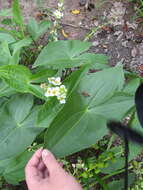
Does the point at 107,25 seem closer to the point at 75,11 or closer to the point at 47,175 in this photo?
the point at 75,11

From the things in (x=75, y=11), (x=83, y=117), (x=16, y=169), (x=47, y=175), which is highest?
(x=75, y=11)

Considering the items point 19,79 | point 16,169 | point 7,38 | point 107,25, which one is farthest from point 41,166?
point 107,25

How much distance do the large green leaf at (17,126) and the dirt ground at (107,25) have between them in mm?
801

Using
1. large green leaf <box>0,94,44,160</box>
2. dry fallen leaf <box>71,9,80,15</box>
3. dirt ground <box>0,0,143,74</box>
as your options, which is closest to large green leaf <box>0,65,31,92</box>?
large green leaf <box>0,94,44,160</box>

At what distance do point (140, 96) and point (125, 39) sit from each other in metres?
1.31

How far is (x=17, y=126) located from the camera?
1416 millimetres

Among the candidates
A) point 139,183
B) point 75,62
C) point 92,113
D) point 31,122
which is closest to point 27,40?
point 75,62

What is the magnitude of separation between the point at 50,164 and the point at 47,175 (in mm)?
107

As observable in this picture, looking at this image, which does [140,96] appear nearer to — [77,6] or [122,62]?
[122,62]

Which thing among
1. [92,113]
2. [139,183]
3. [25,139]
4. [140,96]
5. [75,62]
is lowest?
[139,183]

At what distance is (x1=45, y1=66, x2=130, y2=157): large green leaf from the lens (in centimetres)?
125

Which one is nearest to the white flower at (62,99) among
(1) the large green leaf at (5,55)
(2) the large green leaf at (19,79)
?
(2) the large green leaf at (19,79)

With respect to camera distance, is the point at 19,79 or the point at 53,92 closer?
the point at 53,92

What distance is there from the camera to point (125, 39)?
2.16 m
